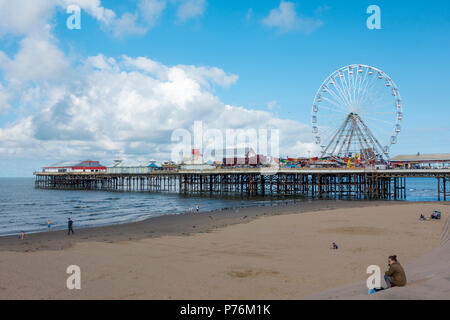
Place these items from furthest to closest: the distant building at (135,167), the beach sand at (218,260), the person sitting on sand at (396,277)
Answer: the distant building at (135,167) < the beach sand at (218,260) < the person sitting on sand at (396,277)

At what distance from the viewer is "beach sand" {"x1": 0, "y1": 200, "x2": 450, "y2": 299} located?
874 cm

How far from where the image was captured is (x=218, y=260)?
12.0 m

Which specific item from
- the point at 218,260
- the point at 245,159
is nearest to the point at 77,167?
the point at 245,159

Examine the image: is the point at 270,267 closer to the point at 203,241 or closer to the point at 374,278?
the point at 374,278

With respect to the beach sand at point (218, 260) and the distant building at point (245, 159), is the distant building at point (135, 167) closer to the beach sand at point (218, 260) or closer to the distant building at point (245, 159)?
the distant building at point (245, 159)

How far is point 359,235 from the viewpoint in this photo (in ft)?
55.2

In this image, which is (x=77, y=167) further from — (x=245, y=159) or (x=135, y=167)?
(x=245, y=159)

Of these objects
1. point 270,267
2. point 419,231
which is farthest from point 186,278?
point 419,231

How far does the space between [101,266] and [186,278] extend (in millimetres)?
3418

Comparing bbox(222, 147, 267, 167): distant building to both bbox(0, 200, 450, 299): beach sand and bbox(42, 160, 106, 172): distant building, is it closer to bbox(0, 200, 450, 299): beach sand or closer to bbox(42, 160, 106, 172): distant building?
bbox(42, 160, 106, 172): distant building

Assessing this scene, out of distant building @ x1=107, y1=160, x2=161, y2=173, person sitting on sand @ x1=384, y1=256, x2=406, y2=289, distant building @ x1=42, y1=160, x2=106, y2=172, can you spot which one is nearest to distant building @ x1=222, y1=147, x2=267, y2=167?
distant building @ x1=107, y1=160, x2=161, y2=173

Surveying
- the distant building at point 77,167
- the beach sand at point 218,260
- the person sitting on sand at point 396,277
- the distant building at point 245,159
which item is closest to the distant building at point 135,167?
the distant building at point 77,167

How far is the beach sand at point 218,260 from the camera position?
8742 mm

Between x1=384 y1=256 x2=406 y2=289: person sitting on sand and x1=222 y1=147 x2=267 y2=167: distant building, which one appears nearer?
x1=384 y1=256 x2=406 y2=289: person sitting on sand
